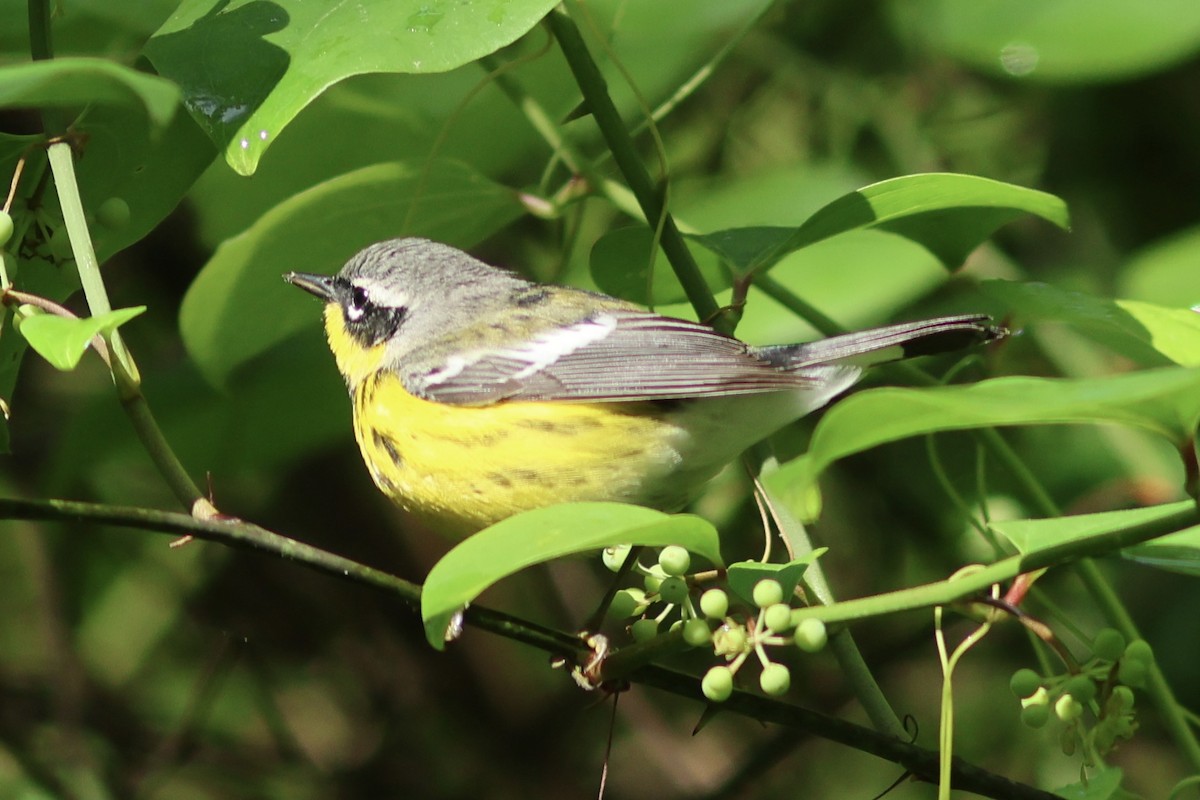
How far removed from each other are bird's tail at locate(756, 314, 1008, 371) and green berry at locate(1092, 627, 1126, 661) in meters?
0.64

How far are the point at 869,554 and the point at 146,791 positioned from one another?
2.38m

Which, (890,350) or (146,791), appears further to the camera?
(146,791)

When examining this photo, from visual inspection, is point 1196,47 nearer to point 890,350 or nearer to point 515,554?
point 890,350

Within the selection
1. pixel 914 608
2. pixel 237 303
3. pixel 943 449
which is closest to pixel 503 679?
pixel 943 449

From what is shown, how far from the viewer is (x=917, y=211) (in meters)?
2.19

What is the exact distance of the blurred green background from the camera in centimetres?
337

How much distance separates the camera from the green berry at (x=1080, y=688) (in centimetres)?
168

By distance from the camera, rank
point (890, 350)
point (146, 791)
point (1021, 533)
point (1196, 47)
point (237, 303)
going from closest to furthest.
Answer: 1. point (1021, 533)
2. point (890, 350)
3. point (237, 303)
4. point (1196, 47)
5. point (146, 791)

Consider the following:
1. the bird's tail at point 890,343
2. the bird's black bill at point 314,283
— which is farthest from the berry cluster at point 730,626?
the bird's black bill at point 314,283

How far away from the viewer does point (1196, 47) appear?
10.8 feet

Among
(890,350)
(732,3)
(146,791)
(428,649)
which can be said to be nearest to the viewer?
(890,350)

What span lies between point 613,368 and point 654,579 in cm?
78

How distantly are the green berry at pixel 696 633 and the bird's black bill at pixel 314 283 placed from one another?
142 centimetres

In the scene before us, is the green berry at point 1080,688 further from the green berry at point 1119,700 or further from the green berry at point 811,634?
the green berry at point 811,634
